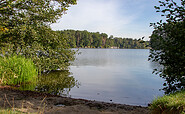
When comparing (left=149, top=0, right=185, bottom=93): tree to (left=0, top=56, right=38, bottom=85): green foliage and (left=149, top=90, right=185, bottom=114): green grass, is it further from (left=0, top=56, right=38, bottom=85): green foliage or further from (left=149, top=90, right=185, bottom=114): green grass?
(left=0, top=56, right=38, bottom=85): green foliage

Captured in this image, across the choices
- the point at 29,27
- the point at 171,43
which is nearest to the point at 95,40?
the point at 29,27

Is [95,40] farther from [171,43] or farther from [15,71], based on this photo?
[171,43]

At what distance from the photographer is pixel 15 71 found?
10555mm

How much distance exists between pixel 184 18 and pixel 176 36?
2.27 feet

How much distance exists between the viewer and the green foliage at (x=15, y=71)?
32.8 ft

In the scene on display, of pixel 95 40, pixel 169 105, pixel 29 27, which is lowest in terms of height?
pixel 169 105

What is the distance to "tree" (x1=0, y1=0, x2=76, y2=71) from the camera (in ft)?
36.2

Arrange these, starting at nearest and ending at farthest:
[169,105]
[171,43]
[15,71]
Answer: [169,105] < [171,43] < [15,71]

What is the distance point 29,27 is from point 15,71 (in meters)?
2.95

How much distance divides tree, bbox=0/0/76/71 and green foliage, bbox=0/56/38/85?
776 millimetres

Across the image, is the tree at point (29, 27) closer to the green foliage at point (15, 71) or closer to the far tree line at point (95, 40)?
the green foliage at point (15, 71)

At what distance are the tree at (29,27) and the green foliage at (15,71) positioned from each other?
0.78 meters

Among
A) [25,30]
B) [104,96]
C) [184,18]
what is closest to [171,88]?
[184,18]

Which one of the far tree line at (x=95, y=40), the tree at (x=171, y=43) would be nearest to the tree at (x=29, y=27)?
the tree at (x=171, y=43)
